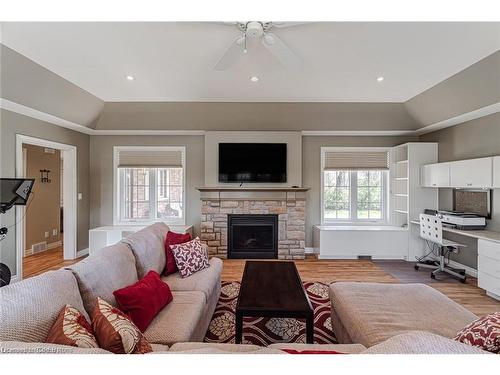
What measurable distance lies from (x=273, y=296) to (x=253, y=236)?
284 cm

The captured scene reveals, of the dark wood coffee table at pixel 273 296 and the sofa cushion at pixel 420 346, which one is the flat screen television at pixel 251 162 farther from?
the sofa cushion at pixel 420 346

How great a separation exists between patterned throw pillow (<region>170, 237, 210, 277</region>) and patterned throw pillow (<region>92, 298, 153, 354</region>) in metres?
1.35

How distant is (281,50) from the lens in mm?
2408

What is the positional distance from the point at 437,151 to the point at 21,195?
6.21 meters

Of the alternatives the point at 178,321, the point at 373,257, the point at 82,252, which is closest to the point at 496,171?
the point at 373,257

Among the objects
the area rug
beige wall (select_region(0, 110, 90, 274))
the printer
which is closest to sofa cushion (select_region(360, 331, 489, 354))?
the area rug

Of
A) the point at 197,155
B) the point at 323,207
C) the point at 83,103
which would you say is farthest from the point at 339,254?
the point at 83,103

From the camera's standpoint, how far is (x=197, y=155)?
5176 mm

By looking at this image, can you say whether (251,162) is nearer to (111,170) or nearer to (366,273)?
(366,273)

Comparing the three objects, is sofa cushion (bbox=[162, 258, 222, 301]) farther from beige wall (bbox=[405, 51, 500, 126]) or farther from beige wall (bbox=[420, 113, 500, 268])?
beige wall (bbox=[420, 113, 500, 268])

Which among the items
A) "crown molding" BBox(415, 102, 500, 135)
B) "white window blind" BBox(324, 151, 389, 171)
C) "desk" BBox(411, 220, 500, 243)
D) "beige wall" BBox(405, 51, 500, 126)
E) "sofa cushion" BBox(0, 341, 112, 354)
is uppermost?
"beige wall" BBox(405, 51, 500, 126)

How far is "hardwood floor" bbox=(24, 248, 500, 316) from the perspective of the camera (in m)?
3.10

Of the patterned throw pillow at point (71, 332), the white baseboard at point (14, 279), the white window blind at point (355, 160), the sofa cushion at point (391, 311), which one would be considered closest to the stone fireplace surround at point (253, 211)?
the white window blind at point (355, 160)

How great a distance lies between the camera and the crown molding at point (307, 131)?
11.0 feet
